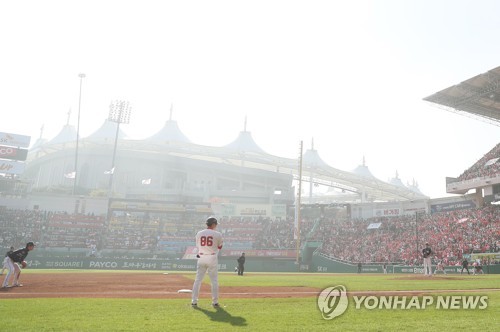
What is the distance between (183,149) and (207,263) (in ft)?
242

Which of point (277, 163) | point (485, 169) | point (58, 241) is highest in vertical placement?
point (277, 163)

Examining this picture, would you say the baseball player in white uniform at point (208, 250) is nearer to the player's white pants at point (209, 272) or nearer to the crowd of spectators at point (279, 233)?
the player's white pants at point (209, 272)

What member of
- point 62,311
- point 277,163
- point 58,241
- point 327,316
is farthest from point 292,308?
point 277,163

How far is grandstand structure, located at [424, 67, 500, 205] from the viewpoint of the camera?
40781 mm

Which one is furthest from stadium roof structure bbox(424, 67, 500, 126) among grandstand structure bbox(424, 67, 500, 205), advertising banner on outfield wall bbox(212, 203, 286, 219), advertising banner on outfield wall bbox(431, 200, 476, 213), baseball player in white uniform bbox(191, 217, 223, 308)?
baseball player in white uniform bbox(191, 217, 223, 308)

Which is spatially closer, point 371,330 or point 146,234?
point 371,330

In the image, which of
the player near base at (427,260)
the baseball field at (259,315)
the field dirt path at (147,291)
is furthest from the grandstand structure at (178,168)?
the baseball field at (259,315)

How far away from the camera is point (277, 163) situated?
8144 centimetres

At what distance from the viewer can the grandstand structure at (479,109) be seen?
40.8m

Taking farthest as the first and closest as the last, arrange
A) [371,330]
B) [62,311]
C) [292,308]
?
[292,308], [62,311], [371,330]

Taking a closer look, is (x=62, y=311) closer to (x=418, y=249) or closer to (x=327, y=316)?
(x=327, y=316)

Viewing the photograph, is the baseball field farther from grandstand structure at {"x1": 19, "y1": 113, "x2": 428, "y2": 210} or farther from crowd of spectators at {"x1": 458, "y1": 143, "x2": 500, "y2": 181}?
Result: grandstand structure at {"x1": 19, "y1": 113, "x2": 428, "y2": 210}

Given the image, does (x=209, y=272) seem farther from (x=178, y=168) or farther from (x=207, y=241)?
(x=178, y=168)

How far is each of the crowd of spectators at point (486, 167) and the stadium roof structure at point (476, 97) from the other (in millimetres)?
4363
